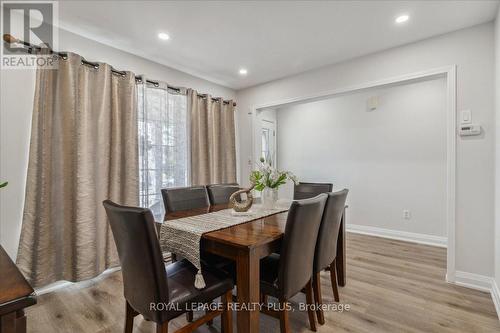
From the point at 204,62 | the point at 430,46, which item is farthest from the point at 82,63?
the point at 430,46

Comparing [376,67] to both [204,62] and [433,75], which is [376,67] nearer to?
[433,75]

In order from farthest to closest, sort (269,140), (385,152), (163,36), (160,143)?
(269,140)
(385,152)
(160,143)
(163,36)

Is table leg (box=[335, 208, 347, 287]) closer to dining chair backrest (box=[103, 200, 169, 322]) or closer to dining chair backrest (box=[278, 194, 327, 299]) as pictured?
dining chair backrest (box=[278, 194, 327, 299])

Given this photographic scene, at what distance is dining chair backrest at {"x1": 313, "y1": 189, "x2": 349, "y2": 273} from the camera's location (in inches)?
70.6

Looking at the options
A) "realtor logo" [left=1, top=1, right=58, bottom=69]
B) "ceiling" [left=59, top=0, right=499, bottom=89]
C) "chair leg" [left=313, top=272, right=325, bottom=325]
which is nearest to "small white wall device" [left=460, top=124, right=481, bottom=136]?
"ceiling" [left=59, top=0, right=499, bottom=89]

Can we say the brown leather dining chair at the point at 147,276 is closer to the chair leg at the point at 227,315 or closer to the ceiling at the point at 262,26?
the chair leg at the point at 227,315

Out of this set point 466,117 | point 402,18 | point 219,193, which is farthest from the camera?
point 219,193

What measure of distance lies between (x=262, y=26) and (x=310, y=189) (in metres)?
1.79

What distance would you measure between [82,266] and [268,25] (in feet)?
9.80

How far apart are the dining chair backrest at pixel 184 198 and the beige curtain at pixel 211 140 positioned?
3.31 ft

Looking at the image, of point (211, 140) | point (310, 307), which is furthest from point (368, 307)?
point (211, 140)

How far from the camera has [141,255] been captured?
1.22 metres

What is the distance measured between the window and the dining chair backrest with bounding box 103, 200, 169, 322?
1.86 m

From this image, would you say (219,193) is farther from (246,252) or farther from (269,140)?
(269,140)
